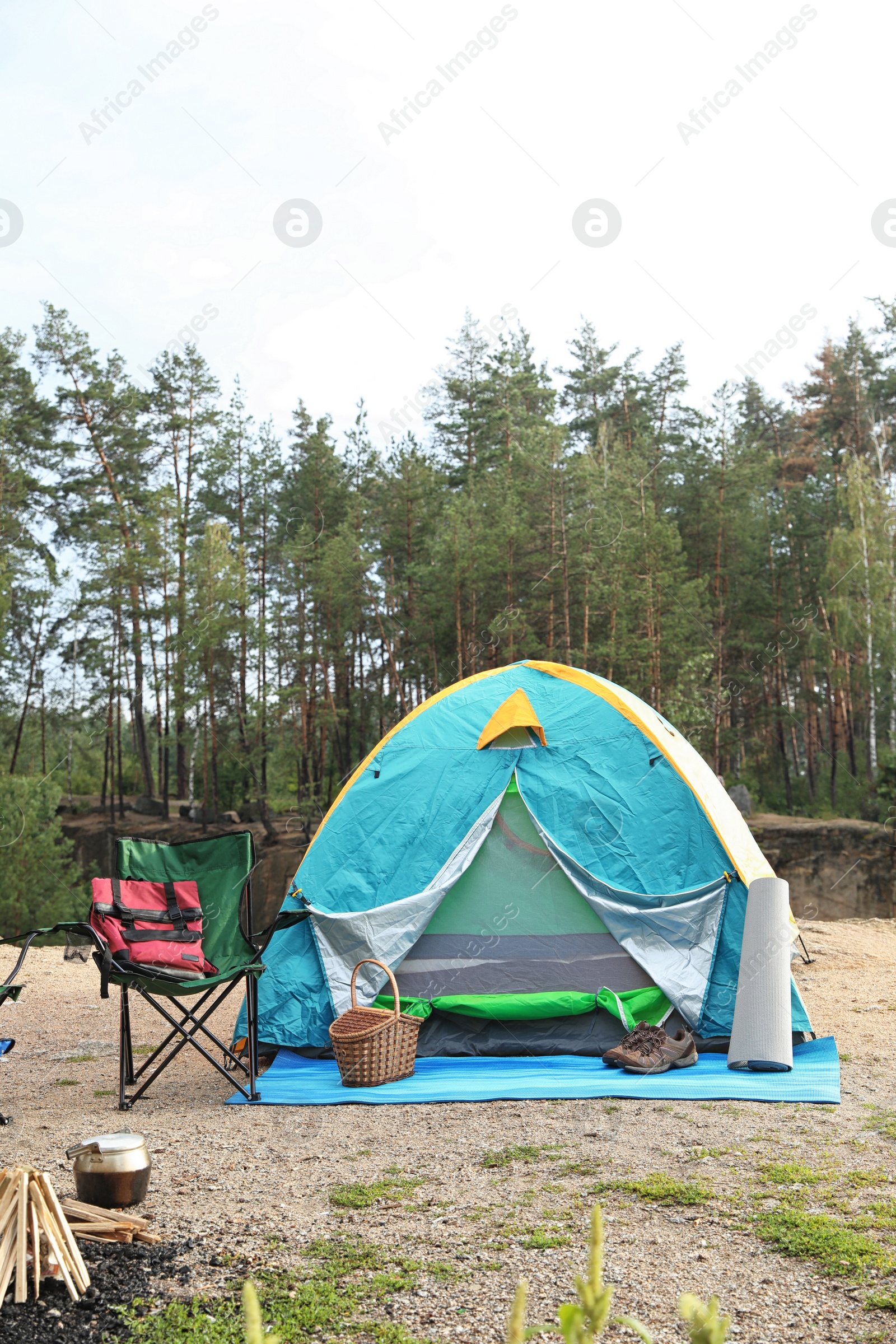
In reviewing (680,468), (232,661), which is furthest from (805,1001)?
(680,468)

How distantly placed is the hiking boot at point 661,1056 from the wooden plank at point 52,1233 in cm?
A: 274

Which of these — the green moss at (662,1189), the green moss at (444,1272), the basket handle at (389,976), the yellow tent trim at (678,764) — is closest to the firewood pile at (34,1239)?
the green moss at (444,1272)

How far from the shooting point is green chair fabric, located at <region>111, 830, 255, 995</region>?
14.5 ft

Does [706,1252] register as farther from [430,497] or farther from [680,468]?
[680,468]

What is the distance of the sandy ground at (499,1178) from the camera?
84.0 inches

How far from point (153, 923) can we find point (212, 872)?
39 cm

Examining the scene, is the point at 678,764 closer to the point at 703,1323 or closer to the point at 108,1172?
the point at 108,1172

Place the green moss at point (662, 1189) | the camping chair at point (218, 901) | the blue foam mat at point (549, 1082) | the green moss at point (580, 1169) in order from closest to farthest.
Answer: the green moss at point (662, 1189) → the green moss at point (580, 1169) → the blue foam mat at point (549, 1082) → the camping chair at point (218, 901)

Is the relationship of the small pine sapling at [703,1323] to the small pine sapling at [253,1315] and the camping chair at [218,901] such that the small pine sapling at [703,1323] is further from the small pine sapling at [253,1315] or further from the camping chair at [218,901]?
the camping chair at [218,901]

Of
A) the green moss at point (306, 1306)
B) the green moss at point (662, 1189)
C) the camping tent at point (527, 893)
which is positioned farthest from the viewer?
the camping tent at point (527, 893)

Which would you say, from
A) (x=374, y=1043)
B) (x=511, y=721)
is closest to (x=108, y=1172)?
(x=374, y=1043)

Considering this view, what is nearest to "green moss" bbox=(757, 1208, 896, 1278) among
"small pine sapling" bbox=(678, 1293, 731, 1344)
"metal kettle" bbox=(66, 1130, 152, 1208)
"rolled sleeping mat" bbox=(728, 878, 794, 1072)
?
"metal kettle" bbox=(66, 1130, 152, 1208)

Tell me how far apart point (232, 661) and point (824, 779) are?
13647mm

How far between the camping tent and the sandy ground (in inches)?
29.5
